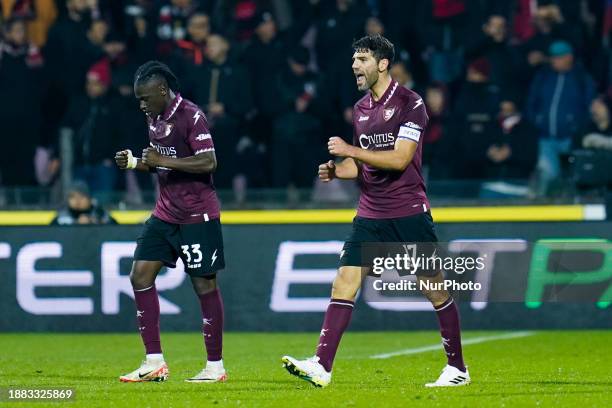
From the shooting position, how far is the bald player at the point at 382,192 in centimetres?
970

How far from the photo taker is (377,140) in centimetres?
988

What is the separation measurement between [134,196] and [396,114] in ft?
24.6

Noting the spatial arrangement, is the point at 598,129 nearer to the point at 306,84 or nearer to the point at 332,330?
the point at 306,84

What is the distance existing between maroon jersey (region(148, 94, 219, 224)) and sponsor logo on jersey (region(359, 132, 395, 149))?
1250mm

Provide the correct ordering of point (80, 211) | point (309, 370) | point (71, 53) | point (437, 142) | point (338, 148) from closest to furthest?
point (338, 148) → point (309, 370) → point (80, 211) → point (437, 142) → point (71, 53)

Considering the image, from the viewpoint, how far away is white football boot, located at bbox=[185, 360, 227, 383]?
418 inches

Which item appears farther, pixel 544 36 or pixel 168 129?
Result: pixel 544 36

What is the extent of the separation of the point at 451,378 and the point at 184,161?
93.8 inches

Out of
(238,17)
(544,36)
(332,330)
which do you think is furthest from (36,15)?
(332,330)

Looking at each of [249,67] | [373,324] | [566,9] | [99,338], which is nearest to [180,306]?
[99,338]

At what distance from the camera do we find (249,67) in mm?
17859

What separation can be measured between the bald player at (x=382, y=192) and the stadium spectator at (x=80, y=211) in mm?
6919

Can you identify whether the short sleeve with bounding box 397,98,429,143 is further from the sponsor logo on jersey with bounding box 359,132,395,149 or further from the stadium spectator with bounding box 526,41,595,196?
the stadium spectator with bounding box 526,41,595,196

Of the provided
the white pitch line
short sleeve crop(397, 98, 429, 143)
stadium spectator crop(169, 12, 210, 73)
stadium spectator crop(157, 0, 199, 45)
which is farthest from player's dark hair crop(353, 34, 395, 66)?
stadium spectator crop(157, 0, 199, 45)
